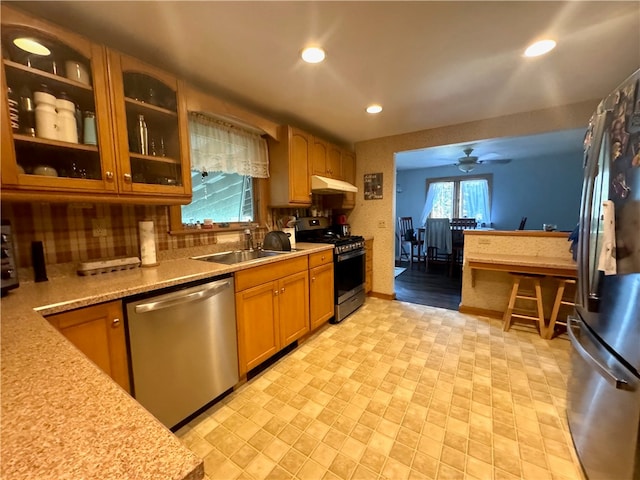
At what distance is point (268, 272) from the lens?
202cm

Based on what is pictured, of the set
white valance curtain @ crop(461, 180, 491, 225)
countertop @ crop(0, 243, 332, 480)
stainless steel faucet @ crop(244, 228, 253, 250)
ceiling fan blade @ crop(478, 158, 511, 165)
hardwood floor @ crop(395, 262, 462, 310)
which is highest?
ceiling fan blade @ crop(478, 158, 511, 165)

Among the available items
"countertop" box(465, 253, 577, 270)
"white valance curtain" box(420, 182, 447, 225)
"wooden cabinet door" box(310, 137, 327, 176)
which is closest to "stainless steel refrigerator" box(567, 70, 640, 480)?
"countertop" box(465, 253, 577, 270)

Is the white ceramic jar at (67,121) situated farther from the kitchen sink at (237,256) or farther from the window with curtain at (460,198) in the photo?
the window with curtain at (460,198)

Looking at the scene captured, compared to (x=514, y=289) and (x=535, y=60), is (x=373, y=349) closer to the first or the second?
(x=514, y=289)

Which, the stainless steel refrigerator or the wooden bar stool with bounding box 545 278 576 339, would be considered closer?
the stainless steel refrigerator

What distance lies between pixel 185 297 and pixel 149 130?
1.13 meters

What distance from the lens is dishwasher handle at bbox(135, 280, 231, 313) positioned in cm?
131

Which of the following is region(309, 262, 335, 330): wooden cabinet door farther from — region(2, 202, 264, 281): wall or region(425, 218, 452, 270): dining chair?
region(425, 218, 452, 270): dining chair

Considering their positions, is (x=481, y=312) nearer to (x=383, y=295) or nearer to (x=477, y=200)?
(x=383, y=295)

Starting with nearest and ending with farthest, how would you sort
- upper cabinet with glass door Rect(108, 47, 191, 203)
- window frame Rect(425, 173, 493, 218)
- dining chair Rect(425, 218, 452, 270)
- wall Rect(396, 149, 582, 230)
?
upper cabinet with glass door Rect(108, 47, 191, 203) < dining chair Rect(425, 218, 452, 270) < wall Rect(396, 149, 582, 230) < window frame Rect(425, 173, 493, 218)

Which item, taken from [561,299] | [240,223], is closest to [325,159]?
[240,223]

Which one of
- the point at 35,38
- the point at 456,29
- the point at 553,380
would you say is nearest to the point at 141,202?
the point at 35,38

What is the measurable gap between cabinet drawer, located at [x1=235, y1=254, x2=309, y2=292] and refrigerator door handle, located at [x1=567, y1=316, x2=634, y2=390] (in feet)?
6.02

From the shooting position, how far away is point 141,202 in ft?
5.24
